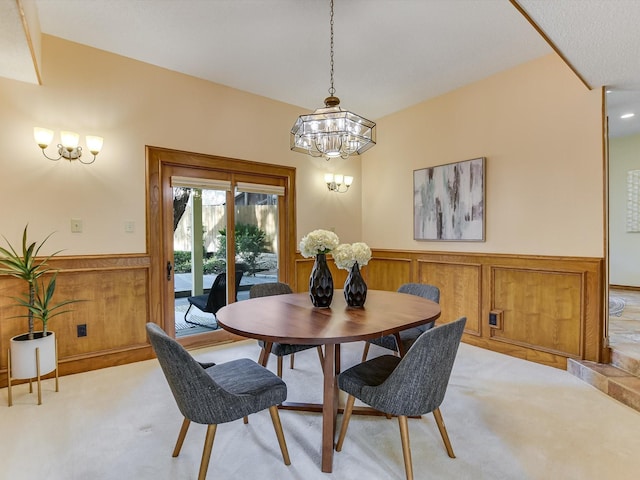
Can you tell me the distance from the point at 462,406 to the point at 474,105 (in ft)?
9.69

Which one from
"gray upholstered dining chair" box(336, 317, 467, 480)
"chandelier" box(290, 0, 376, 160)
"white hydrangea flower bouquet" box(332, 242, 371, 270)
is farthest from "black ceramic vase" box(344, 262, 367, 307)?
"chandelier" box(290, 0, 376, 160)

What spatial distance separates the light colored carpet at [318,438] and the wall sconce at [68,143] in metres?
1.88

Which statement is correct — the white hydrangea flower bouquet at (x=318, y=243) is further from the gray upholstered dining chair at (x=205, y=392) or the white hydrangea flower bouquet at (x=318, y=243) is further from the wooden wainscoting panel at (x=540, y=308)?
the wooden wainscoting panel at (x=540, y=308)

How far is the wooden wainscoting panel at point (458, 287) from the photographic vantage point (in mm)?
3463

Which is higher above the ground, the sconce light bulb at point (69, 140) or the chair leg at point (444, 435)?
the sconce light bulb at point (69, 140)

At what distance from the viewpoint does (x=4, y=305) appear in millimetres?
2537

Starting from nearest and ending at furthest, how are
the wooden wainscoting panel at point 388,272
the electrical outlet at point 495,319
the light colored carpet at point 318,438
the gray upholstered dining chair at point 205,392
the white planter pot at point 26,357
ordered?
the gray upholstered dining chair at point 205,392
the light colored carpet at point 318,438
the white planter pot at point 26,357
the electrical outlet at point 495,319
the wooden wainscoting panel at point 388,272

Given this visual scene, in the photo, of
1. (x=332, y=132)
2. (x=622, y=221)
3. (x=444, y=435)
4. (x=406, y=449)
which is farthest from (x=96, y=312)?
(x=622, y=221)

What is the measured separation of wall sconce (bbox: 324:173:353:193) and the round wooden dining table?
2485 mm

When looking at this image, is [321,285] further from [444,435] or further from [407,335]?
[444,435]

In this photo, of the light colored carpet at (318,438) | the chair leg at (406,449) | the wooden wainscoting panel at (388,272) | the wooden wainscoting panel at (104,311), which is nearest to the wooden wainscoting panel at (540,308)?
the light colored carpet at (318,438)

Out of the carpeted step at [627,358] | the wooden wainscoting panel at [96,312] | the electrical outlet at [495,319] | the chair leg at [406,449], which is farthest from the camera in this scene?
the electrical outlet at [495,319]

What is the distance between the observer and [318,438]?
1.87 m

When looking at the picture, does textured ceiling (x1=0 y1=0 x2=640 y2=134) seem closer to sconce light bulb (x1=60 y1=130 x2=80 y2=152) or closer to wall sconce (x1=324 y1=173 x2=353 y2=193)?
sconce light bulb (x1=60 y1=130 x2=80 y2=152)
